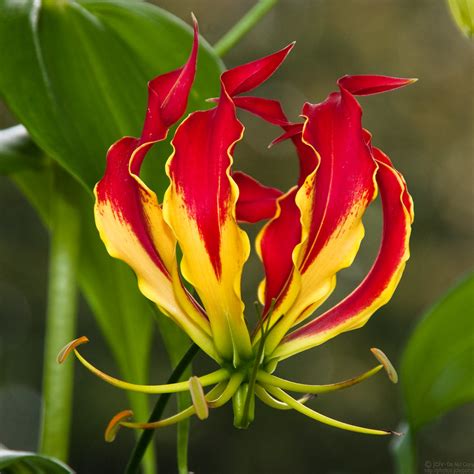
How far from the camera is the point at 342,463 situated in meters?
5.60

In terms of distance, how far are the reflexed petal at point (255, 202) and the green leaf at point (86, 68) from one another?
0.20 feet

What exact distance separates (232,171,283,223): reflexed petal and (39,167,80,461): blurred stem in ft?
0.54

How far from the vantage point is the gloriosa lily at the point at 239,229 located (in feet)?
1.64

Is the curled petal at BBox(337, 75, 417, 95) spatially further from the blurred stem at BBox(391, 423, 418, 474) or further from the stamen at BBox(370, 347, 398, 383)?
the blurred stem at BBox(391, 423, 418, 474)

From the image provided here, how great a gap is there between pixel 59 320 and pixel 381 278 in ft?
0.88

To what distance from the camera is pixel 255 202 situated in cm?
62

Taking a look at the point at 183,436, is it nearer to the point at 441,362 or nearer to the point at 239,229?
the point at 239,229

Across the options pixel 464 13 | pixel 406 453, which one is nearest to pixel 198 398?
pixel 406 453

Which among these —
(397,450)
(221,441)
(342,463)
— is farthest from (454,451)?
(397,450)

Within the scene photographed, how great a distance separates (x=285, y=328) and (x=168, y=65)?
24 cm

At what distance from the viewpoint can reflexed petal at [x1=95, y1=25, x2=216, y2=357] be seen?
1.61ft

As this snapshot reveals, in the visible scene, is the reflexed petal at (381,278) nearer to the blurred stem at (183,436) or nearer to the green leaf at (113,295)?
the blurred stem at (183,436)

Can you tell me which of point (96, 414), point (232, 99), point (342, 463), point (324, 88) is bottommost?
point (342, 463)

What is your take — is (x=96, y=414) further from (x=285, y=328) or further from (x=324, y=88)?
(x=285, y=328)
